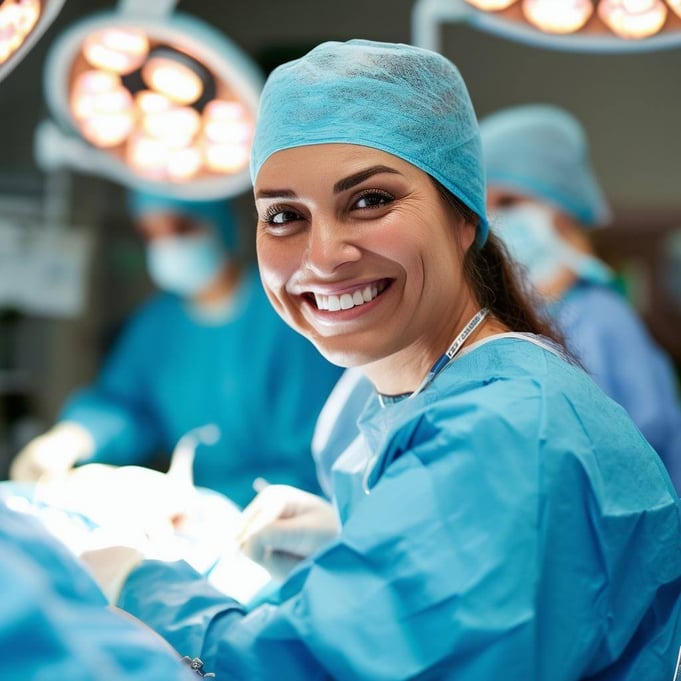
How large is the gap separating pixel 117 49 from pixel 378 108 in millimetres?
1350

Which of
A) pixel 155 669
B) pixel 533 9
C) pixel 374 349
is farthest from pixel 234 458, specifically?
pixel 155 669

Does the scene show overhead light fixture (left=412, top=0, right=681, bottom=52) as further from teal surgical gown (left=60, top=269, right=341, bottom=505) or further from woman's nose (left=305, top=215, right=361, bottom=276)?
teal surgical gown (left=60, top=269, right=341, bottom=505)

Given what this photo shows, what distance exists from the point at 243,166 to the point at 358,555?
1812mm

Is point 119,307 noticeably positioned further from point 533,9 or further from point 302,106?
point 302,106

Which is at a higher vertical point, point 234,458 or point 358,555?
point 358,555

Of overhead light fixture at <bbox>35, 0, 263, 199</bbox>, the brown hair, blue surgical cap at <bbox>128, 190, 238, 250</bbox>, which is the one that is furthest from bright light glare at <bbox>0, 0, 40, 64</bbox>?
blue surgical cap at <bbox>128, 190, 238, 250</bbox>

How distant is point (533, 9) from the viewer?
82.4 inches

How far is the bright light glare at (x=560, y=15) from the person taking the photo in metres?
2.07

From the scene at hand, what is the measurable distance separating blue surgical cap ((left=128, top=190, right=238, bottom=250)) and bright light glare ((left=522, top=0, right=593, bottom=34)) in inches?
62.4

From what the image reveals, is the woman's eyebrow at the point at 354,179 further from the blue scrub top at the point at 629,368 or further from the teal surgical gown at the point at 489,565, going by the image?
the blue scrub top at the point at 629,368

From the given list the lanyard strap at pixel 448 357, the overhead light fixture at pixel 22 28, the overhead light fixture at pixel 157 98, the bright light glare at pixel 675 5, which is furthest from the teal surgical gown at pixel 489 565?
the overhead light fixture at pixel 157 98

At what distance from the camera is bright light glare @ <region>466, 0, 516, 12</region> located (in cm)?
210

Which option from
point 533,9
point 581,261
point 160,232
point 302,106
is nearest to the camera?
point 302,106

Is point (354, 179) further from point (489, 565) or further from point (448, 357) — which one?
point (489, 565)
